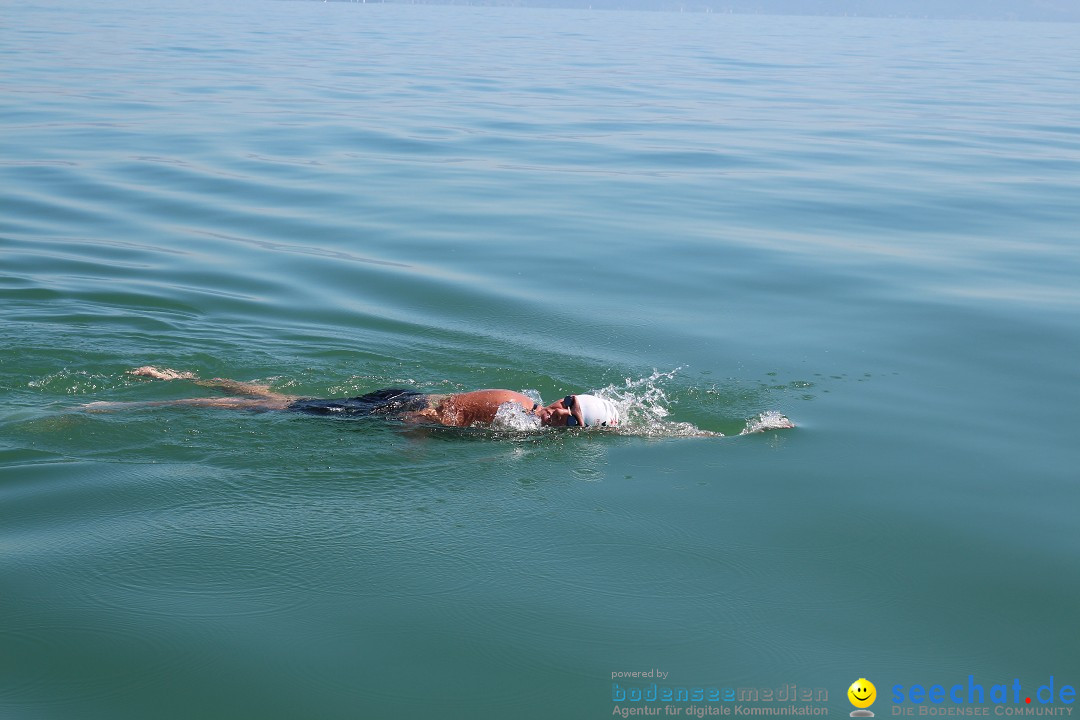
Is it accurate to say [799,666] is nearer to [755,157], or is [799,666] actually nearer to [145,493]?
[145,493]

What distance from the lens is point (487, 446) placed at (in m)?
8.41

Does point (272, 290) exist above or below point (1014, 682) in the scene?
above

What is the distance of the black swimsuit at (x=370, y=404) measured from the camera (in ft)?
28.7

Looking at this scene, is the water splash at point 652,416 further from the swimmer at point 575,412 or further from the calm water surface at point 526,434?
the swimmer at point 575,412

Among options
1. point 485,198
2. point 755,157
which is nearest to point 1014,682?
point 485,198

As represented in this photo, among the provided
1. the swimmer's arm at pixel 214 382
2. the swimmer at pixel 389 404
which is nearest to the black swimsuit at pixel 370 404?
the swimmer at pixel 389 404

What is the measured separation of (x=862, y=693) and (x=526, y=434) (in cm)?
370

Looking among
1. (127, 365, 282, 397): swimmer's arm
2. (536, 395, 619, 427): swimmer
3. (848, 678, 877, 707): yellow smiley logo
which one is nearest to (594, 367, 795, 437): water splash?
(536, 395, 619, 427): swimmer

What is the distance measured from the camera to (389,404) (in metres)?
8.84

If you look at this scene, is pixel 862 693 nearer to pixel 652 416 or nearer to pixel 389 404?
pixel 652 416

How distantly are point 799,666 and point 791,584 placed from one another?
0.87 m

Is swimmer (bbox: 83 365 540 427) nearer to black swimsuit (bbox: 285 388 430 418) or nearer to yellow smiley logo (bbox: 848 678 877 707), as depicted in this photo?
black swimsuit (bbox: 285 388 430 418)

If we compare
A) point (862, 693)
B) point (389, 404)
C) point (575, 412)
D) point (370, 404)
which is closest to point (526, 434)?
point (575, 412)

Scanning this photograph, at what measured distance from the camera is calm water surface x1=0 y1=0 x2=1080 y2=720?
18.9 ft
